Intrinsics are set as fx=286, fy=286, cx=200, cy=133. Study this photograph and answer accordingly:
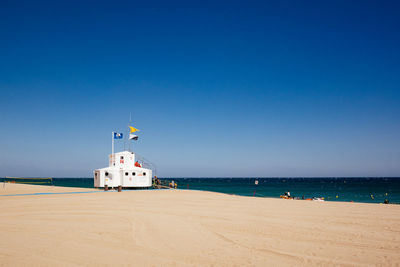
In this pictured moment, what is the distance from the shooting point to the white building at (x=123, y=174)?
38594 mm

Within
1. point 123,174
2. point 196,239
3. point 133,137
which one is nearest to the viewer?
point 196,239

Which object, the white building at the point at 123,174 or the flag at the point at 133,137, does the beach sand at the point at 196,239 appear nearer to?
the white building at the point at 123,174

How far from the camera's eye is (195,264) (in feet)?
25.3

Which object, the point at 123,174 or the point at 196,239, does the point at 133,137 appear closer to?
the point at 123,174

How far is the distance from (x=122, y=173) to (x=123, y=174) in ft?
0.65

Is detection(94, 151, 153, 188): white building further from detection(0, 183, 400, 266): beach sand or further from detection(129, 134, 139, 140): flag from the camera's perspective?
detection(0, 183, 400, 266): beach sand

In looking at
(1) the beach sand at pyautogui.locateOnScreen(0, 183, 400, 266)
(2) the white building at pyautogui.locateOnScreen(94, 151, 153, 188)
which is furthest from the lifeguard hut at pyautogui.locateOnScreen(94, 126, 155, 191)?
(1) the beach sand at pyautogui.locateOnScreen(0, 183, 400, 266)

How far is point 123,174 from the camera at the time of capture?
39.1 metres

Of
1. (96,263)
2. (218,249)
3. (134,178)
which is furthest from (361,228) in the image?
(134,178)

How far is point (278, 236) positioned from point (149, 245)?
4.86 m

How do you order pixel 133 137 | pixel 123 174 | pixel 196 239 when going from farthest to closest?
1. pixel 133 137
2. pixel 123 174
3. pixel 196 239

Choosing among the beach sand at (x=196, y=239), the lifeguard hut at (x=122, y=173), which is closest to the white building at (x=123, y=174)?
the lifeguard hut at (x=122, y=173)

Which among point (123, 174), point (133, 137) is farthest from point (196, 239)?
point (133, 137)

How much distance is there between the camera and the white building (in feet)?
127
